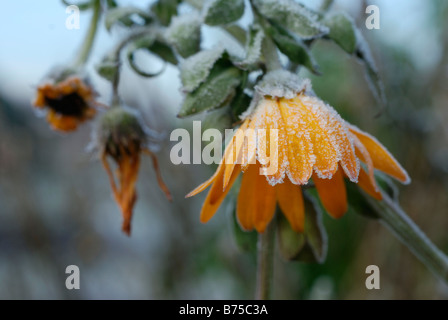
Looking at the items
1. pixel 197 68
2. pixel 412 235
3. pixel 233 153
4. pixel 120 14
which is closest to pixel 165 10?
pixel 120 14

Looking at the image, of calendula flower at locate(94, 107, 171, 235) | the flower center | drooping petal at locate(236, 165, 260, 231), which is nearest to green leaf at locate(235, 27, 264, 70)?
drooping petal at locate(236, 165, 260, 231)

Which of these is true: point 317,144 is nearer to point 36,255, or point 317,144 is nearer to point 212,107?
point 212,107

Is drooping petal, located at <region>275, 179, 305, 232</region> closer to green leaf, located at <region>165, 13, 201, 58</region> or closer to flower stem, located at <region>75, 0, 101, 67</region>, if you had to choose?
green leaf, located at <region>165, 13, 201, 58</region>

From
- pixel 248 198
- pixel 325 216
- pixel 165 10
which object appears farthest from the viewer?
pixel 325 216

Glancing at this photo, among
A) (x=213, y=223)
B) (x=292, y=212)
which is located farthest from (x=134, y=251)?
(x=292, y=212)

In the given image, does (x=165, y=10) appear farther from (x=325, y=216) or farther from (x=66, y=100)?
(x=325, y=216)

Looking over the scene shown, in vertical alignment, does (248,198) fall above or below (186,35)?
below

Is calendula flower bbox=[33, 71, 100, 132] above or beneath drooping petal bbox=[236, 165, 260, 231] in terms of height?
above
